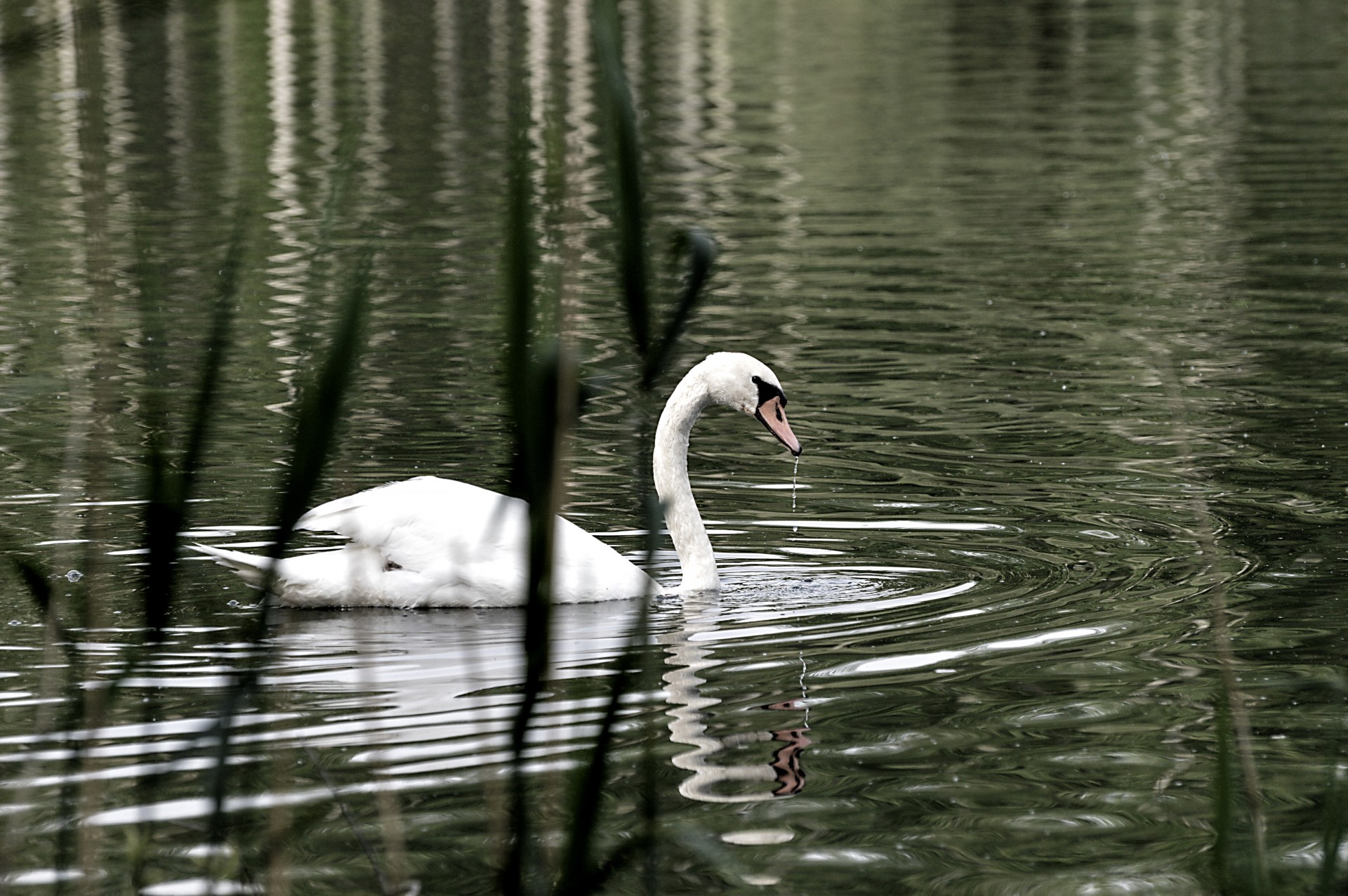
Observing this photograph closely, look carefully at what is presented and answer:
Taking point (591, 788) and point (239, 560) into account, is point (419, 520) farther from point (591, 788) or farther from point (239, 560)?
point (591, 788)

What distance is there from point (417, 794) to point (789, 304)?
9.82 metres

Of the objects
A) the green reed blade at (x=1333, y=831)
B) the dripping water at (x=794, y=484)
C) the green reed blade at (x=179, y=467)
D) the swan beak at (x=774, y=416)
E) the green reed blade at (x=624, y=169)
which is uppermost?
the green reed blade at (x=624, y=169)

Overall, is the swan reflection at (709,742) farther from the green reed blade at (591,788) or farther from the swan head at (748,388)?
the green reed blade at (591,788)

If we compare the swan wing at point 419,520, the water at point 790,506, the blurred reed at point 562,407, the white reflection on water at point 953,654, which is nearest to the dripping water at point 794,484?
the water at point 790,506

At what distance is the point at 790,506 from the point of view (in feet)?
30.3

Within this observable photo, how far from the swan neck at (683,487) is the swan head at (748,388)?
88mm

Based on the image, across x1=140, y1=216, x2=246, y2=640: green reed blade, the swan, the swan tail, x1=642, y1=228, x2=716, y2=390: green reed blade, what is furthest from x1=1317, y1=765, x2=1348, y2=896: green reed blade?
the swan tail

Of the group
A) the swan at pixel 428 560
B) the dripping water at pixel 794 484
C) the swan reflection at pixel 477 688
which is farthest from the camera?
the dripping water at pixel 794 484

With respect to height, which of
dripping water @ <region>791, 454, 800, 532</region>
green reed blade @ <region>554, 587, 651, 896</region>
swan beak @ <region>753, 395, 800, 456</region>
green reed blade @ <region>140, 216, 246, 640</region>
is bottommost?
dripping water @ <region>791, 454, 800, 532</region>

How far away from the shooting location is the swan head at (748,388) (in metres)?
8.25

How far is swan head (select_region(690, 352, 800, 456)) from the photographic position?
8250 millimetres

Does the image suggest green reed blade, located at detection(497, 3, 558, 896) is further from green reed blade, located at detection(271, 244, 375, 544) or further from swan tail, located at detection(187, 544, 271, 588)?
swan tail, located at detection(187, 544, 271, 588)

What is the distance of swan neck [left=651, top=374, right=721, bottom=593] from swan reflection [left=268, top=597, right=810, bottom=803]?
140 millimetres

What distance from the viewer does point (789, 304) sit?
1488 cm
